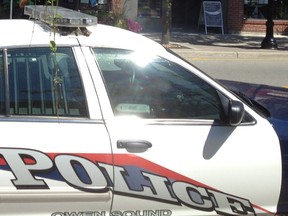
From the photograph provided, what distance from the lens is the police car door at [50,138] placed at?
11.0 ft

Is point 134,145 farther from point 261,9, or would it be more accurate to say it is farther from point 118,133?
point 261,9

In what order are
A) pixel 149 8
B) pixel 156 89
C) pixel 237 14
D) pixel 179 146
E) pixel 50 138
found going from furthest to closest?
pixel 149 8, pixel 237 14, pixel 156 89, pixel 179 146, pixel 50 138

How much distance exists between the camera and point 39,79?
11.7 ft

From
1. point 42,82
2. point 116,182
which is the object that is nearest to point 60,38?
point 42,82

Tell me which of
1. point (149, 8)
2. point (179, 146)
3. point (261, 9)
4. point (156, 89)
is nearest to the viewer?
point (179, 146)

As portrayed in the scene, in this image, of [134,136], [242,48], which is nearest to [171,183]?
[134,136]

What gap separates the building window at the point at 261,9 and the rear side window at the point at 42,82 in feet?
63.6

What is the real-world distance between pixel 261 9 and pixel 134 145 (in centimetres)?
1986

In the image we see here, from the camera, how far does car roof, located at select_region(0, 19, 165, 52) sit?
352 cm

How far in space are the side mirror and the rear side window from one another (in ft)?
2.86

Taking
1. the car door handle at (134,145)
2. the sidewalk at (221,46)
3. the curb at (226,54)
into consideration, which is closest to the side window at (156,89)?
the car door handle at (134,145)

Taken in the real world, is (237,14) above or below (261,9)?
below

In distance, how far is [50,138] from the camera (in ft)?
11.1

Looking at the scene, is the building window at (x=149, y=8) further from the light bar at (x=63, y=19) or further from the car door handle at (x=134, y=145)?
the car door handle at (x=134, y=145)
